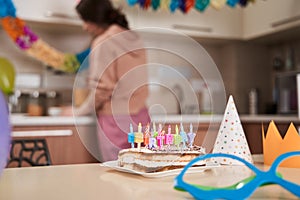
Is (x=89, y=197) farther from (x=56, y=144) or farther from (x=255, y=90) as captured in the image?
(x=255, y=90)

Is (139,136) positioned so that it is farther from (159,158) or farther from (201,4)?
(201,4)

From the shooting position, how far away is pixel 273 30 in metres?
2.74

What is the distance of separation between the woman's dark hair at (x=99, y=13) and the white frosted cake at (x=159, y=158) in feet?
5.26

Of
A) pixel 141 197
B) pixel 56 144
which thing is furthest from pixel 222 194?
pixel 56 144

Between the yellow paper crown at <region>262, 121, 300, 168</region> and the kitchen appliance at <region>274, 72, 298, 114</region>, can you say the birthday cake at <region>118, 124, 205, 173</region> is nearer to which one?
the yellow paper crown at <region>262, 121, 300, 168</region>

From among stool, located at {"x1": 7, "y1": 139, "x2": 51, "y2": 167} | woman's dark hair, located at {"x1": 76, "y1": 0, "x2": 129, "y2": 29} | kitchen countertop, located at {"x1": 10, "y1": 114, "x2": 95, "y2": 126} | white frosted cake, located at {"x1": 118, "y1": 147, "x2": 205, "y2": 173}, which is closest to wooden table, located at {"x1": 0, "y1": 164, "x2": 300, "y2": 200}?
white frosted cake, located at {"x1": 118, "y1": 147, "x2": 205, "y2": 173}

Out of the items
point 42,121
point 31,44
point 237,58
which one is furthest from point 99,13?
point 237,58

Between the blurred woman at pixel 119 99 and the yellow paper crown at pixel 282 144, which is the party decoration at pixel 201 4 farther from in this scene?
the yellow paper crown at pixel 282 144

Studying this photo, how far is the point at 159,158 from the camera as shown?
65 cm

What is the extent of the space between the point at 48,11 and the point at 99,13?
46cm

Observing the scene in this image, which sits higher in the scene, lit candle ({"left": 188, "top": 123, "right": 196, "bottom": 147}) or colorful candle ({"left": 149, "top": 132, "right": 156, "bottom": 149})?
lit candle ({"left": 188, "top": 123, "right": 196, "bottom": 147})

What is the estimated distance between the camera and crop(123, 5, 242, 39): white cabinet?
8.96ft

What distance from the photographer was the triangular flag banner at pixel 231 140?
783 millimetres

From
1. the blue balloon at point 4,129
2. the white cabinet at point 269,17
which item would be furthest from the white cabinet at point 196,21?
A: the blue balloon at point 4,129
